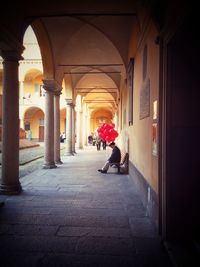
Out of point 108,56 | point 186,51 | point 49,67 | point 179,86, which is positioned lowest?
point 179,86

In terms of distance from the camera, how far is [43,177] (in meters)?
9.44

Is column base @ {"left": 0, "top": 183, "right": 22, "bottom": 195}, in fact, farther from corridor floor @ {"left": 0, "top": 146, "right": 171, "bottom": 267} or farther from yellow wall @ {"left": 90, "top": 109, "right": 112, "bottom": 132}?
yellow wall @ {"left": 90, "top": 109, "right": 112, "bottom": 132}

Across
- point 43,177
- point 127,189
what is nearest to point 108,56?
point 43,177

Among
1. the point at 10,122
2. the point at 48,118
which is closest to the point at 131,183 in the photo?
the point at 10,122

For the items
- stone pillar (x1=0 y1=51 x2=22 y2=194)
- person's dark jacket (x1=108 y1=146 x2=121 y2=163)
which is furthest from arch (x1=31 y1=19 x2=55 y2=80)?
person's dark jacket (x1=108 y1=146 x2=121 y2=163)

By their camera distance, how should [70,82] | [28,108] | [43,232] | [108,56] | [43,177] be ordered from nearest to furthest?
[43,232]
[43,177]
[108,56]
[70,82]
[28,108]

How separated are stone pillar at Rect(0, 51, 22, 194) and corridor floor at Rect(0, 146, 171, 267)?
438 millimetres

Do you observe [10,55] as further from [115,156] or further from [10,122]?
[115,156]

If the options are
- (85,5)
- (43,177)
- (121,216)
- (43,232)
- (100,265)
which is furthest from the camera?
(43,177)

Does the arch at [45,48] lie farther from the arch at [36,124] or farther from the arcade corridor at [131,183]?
the arch at [36,124]

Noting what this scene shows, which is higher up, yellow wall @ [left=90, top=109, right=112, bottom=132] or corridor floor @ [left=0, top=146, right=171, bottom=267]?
yellow wall @ [left=90, top=109, right=112, bottom=132]

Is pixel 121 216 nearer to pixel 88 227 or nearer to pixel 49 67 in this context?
pixel 88 227

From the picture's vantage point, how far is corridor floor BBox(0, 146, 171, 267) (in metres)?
3.44

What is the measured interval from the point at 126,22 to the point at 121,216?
6875 mm
